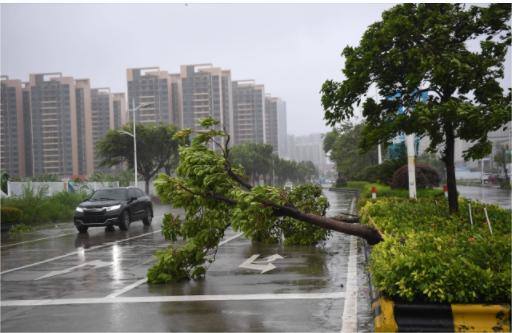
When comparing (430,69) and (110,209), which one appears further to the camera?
(110,209)

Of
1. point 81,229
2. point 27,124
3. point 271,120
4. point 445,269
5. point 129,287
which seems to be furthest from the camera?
point 271,120

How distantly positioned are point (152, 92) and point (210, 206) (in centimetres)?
7045

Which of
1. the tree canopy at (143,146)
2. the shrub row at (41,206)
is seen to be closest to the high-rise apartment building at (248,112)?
the tree canopy at (143,146)

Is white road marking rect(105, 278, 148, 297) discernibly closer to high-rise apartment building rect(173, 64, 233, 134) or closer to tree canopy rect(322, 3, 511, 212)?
tree canopy rect(322, 3, 511, 212)

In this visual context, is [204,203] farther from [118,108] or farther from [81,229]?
[118,108]

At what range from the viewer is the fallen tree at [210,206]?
8.36m

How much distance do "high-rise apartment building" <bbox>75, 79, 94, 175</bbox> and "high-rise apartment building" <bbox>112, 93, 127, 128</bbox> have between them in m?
6.36

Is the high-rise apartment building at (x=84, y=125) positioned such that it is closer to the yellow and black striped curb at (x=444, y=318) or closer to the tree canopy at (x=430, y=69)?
the tree canopy at (x=430, y=69)

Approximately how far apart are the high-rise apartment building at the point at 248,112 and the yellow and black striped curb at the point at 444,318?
333 ft

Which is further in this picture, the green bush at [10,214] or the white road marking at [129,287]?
the green bush at [10,214]

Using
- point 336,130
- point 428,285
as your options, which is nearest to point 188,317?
point 428,285

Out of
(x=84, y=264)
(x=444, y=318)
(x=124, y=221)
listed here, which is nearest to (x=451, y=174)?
(x=444, y=318)

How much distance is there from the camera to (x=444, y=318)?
5824 millimetres

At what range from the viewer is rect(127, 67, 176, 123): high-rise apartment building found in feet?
253
